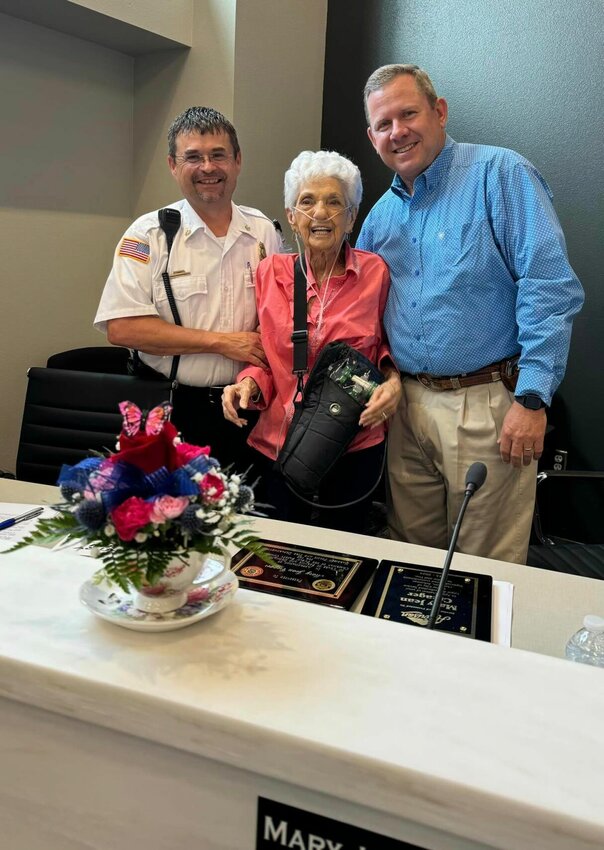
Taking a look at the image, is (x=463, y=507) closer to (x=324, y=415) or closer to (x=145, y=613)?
(x=145, y=613)

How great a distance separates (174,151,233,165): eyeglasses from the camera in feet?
7.02

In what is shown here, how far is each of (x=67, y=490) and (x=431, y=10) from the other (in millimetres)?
3307

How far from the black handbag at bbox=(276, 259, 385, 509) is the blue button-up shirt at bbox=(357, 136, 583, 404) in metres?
0.23

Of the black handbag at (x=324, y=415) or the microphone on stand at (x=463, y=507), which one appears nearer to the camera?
the microphone on stand at (x=463, y=507)

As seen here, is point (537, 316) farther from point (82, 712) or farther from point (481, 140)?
point (481, 140)

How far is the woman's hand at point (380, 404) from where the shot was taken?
1861mm

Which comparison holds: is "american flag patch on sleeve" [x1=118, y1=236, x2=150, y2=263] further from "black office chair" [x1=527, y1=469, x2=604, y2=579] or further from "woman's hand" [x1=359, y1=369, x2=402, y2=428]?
"black office chair" [x1=527, y1=469, x2=604, y2=579]

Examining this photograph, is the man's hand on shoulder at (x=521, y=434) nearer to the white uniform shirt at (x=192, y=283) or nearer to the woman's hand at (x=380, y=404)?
the woman's hand at (x=380, y=404)

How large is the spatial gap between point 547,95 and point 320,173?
175 centimetres

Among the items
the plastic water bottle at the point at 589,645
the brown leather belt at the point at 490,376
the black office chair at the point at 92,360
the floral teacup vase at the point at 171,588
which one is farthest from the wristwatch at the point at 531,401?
the black office chair at the point at 92,360

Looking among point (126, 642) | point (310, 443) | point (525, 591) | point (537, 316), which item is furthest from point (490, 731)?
point (537, 316)

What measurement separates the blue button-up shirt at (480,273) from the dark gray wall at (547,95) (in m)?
1.31

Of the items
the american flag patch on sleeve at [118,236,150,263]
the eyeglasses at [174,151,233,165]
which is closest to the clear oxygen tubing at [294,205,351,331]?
the eyeglasses at [174,151,233,165]

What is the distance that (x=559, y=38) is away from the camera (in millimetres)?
3072
